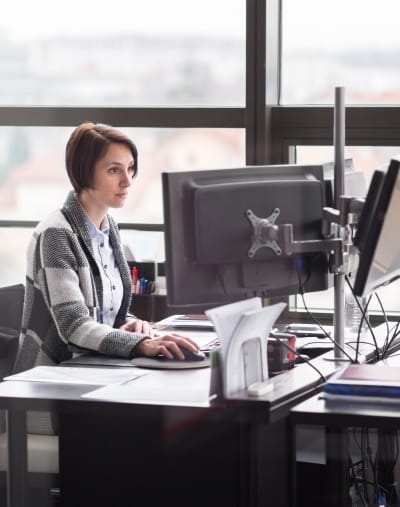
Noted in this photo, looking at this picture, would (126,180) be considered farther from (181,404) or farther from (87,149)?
(181,404)

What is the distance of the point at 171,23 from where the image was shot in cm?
399

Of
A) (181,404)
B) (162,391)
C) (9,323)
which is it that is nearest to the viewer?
(181,404)

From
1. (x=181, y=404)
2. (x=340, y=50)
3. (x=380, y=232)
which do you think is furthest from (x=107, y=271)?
(x=340, y=50)

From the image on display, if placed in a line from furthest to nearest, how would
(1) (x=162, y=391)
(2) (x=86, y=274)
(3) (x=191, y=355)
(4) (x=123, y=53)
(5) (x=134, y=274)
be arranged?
1. (4) (x=123, y=53)
2. (5) (x=134, y=274)
3. (2) (x=86, y=274)
4. (3) (x=191, y=355)
5. (1) (x=162, y=391)

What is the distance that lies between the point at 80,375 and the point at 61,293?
0.47 metres

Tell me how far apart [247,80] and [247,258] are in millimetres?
1691

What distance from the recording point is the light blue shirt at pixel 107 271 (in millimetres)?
3094

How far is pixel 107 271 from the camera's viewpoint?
3.15 meters

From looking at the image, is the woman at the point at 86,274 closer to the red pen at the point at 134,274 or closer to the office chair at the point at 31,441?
the office chair at the point at 31,441

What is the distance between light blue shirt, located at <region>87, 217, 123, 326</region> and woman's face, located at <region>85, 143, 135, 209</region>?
0.09 metres

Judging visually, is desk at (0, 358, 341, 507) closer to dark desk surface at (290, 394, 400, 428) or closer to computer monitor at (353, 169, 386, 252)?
dark desk surface at (290, 394, 400, 428)

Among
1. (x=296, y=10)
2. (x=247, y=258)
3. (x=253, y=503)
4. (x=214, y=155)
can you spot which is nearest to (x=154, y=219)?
(x=214, y=155)

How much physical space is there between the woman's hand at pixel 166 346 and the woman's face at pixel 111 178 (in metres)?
0.67

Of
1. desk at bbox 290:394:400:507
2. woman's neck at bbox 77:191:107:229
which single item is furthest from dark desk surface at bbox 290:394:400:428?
woman's neck at bbox 77:191:107:229
